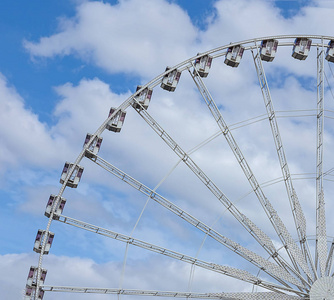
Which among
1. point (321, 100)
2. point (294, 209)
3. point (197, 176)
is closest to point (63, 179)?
point (197, 176)

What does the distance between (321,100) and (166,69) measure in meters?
7.90

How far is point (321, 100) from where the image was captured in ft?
121

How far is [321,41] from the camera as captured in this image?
38.2m

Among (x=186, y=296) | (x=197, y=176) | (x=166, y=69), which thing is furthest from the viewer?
(x=166, y=69)

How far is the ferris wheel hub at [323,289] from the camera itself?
31.5m

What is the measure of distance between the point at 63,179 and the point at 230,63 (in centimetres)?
1026

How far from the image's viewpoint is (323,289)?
104 ft

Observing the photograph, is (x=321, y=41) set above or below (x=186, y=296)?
above

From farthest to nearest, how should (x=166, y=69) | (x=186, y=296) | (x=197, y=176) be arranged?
(x=166, y=69) → (x=197, y=176) → (x=186, y=296)

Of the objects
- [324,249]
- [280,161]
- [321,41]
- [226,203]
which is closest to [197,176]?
[226,203]

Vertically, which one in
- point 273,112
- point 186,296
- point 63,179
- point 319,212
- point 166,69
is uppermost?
point 166,69

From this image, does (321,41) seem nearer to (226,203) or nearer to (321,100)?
(321,100)

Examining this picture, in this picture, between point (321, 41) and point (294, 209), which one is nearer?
point (294, 209)

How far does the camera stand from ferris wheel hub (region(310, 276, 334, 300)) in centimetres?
3155
